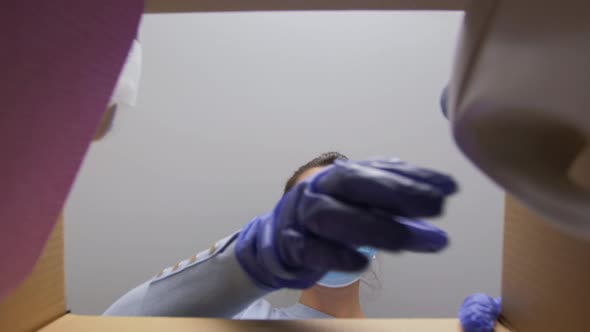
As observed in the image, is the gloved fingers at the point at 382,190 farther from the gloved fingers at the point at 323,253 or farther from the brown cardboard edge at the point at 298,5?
the brown cardboard edge at the point at 298,5

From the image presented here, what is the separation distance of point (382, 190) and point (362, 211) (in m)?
0.02

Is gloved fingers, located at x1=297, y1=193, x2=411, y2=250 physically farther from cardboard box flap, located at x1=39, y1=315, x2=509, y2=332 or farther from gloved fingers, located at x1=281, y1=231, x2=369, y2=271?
cardboard box flap, located at x1=39, y1=315, x2=509, y2=332

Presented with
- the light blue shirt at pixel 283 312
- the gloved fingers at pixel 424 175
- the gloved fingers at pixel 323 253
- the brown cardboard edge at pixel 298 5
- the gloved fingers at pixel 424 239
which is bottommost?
the light blue shirt at pixel 283 312

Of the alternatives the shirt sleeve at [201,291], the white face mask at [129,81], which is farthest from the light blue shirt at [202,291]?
the white face mask at [129,81]

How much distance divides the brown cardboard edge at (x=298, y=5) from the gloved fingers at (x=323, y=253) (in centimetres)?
20

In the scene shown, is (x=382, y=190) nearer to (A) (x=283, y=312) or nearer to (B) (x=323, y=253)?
(B) (x=323, y=253)

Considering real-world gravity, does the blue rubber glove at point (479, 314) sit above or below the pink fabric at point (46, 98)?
below

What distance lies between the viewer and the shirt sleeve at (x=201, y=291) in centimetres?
56

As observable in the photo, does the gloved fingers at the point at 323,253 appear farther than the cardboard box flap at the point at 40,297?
No

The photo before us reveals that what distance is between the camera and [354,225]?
29 centimetres

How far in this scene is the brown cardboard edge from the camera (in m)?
0.37

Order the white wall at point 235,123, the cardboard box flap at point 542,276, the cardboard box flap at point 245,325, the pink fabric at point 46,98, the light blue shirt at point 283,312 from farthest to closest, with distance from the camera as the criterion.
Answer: the white wall at point 235,123, the light blue shirt at point 283,312, the cardboard box flap at point 245,325, the cardboard box flap at point 542,276, the pink fabric at point 46,98

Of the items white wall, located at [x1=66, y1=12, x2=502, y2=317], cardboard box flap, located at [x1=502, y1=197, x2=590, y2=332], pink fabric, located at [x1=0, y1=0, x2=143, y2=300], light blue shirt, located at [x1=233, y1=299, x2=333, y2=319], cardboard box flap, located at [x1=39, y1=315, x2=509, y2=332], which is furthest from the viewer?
white wall, located at [x1=66, y1=12, x2=502, y2=317]

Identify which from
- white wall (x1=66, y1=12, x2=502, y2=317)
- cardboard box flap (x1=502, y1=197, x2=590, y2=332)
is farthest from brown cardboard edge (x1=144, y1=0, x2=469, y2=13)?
white wall (x1=66, y1=12, x2=502, y2=317)
